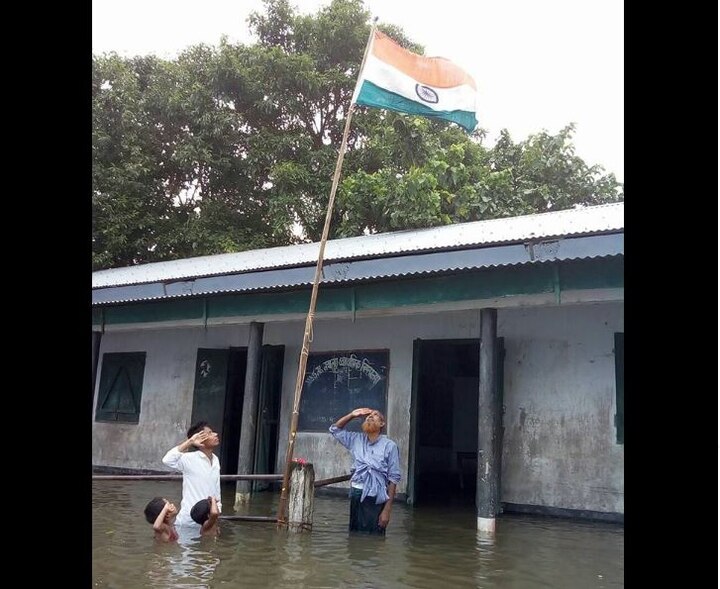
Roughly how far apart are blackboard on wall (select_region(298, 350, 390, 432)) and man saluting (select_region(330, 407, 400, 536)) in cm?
297

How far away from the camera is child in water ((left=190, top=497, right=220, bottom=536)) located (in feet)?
23.2

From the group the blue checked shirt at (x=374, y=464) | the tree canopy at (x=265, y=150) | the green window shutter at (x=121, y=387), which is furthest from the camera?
the tree canopy at (x=265, y=150)

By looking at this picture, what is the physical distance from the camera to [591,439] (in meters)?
8.91

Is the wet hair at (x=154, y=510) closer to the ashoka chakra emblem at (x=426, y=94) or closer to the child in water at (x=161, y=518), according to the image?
the child in water at (x=161, y=518)

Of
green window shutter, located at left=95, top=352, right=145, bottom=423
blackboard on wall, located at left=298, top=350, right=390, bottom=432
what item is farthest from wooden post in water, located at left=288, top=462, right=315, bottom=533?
green window shutter, located at left=95, top=352, right=145, bottom=423

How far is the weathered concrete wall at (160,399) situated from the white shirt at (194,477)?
5330 millimetres

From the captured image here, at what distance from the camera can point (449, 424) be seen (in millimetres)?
13375

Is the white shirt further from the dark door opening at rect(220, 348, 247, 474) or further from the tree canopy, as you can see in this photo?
the tree canopy

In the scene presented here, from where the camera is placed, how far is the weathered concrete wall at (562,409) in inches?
348

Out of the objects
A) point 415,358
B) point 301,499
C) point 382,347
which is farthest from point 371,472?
point 382,347

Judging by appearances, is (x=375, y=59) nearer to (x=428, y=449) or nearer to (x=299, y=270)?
(x=299, y=270)

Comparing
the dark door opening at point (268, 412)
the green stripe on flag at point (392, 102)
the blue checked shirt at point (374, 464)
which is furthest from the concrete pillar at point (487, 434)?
the dark door opening at point (268, 412)
